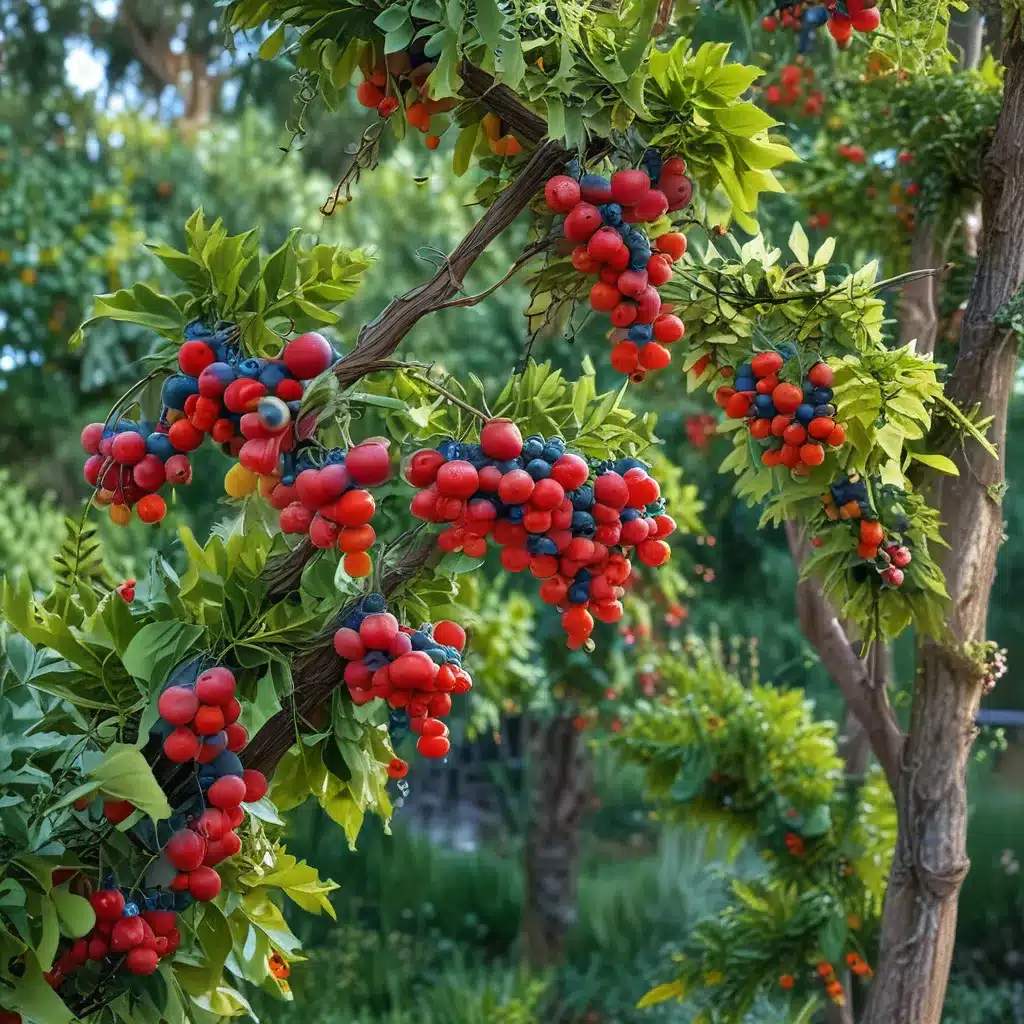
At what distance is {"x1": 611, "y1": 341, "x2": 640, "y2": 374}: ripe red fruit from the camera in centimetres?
148

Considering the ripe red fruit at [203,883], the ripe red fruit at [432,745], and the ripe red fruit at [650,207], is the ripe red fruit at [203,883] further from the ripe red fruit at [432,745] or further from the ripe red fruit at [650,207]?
the ripe red fruit at [650,207]

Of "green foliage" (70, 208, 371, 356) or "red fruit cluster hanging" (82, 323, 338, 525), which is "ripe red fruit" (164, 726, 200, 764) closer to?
"red fruit cluster hanging" (82, 323, 338, 525)

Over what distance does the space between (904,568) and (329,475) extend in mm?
1115

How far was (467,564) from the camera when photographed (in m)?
1.39

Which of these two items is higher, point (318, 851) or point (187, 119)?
point (187, 119)

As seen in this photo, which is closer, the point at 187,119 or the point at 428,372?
the point at 428,372

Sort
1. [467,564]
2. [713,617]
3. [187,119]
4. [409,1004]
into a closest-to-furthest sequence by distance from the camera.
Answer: [467,564] → [409,1004] → [713,617] → [187,119]

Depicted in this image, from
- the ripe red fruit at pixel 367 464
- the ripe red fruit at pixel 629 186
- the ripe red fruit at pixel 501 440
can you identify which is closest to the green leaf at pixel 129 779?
the ripe red fruit at pixel 367 464

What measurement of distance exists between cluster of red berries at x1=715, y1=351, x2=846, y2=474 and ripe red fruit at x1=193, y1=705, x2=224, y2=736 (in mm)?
870

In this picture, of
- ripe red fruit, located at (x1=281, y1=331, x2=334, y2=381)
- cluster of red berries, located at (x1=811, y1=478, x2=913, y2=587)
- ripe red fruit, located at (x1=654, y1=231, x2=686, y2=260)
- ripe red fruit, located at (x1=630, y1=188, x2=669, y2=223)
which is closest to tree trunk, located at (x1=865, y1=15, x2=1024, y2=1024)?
cluster of red berries, located at (x1=811, y1=478, x2=913, y2=587)

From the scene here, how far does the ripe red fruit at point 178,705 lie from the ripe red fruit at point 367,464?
311 millimetres

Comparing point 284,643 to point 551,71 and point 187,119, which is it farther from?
point 187,119

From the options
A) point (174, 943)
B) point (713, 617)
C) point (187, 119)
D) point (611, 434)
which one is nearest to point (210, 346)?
point (611, 434)

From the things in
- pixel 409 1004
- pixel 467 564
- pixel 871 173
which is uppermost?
pixel 871 173
